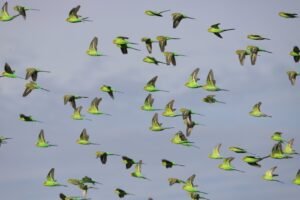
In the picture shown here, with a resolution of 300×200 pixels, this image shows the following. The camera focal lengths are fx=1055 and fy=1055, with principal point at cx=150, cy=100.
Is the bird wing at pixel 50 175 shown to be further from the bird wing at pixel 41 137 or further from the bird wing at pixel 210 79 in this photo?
the bird wing at pixel 210 79

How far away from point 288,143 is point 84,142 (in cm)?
3440

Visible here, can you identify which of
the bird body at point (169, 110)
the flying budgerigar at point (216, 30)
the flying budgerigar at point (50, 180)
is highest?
the flying budgerigar at point (216, 30)

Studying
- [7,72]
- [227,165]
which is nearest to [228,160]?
[227,165]

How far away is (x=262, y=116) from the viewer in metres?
169

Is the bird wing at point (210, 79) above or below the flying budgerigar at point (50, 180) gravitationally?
above

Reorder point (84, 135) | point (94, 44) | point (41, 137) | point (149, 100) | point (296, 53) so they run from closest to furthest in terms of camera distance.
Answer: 1. point (296, 53)
2. point (94, 44)
3. point (41, 137)
4. point (84, 135)
5. point (149, 100)

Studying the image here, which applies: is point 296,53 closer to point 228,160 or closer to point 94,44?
point 228,160

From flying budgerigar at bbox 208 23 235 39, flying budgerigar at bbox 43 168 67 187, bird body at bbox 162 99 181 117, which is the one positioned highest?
flying budgerigar at bbox 208 23 235 39

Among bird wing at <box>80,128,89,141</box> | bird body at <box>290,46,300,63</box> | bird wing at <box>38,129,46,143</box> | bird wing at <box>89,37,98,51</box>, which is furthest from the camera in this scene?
bird wing at <box>80,128,89,141</box>

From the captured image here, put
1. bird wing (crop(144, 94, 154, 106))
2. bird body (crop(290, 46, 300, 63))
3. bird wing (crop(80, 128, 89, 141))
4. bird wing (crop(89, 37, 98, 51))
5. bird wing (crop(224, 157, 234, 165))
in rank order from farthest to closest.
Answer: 1. bird wing (crop(144, 94, 154, 106))
2. bird wing (crop(80, 128, 89, 141))
3. bird wing (crop(224, 157, 234, 165))
4. bird wing (crop(89, 37, 98, 51))
5. bird body (crop(290, 46, 300, 63))

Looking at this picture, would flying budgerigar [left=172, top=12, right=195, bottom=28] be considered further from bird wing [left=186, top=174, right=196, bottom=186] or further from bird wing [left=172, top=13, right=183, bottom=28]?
bird wing [left=186, top=174, right=196, bottom=186]

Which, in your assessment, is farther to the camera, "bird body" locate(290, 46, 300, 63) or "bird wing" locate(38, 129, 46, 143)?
"bird wing" locate(38, 129, 46, 143)

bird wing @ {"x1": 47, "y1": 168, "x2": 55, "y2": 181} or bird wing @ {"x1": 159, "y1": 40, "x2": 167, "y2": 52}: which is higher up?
bird wing @ {"x1": 159, "y1": 40, "x2": 167, "y2": 52}

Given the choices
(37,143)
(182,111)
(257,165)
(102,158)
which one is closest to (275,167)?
(257,165)
